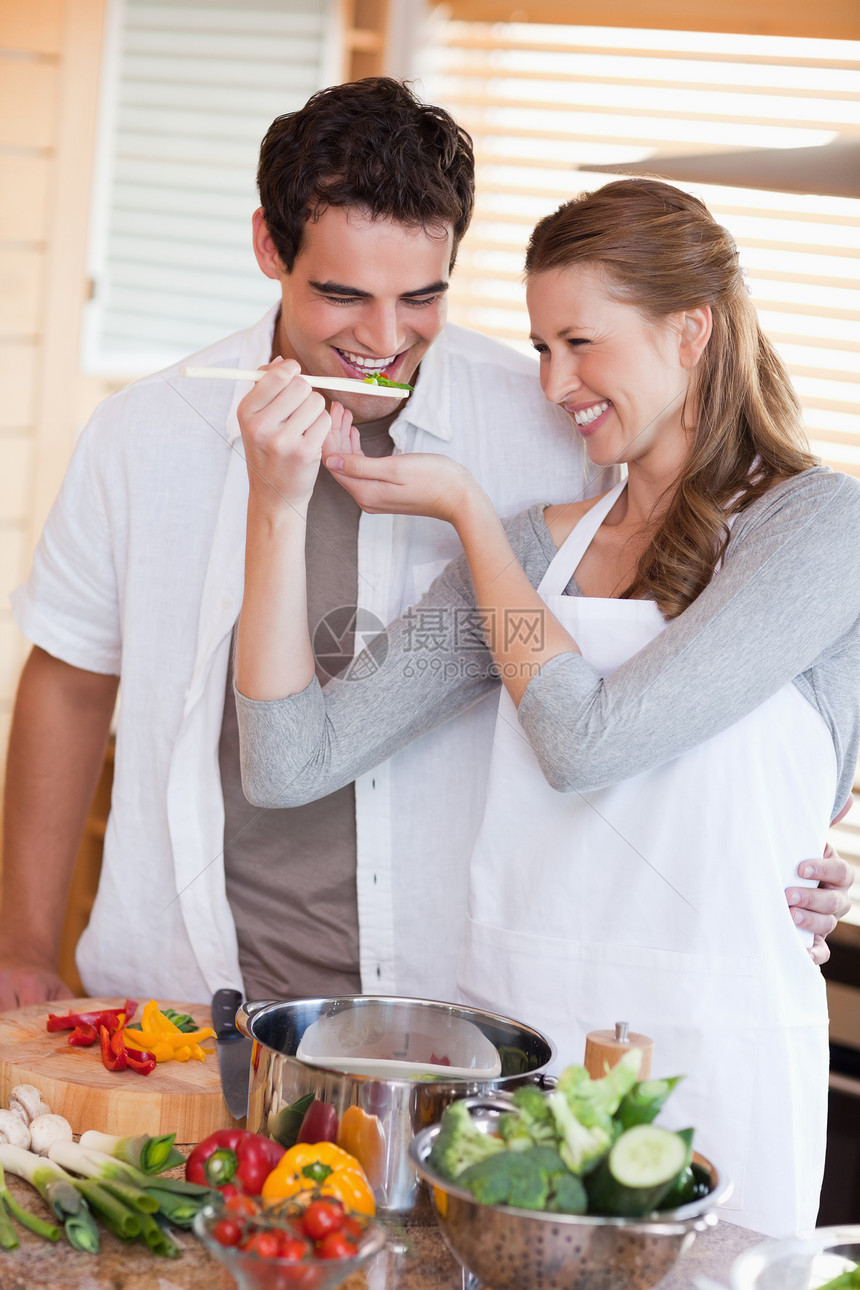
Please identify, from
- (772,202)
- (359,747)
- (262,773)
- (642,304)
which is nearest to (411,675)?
(359,747)

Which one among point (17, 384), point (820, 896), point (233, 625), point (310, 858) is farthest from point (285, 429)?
point (17, 384)

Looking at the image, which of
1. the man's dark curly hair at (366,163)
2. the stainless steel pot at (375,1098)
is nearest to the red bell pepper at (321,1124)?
the stainless steel pot at (375,1098)

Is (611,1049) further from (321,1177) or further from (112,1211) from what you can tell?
(112,1211)

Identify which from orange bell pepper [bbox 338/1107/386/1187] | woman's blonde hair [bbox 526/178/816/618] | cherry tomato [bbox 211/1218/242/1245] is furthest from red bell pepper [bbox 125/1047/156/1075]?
woman's blonde hair [bbox 526/178/816/618]

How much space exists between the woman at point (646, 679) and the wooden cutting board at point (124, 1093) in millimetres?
314

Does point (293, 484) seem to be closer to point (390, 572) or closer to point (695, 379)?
point (390, 572)

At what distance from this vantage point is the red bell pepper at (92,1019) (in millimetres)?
1299

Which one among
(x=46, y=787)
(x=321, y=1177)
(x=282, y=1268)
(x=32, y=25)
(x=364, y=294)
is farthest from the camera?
(x=32, y=25)

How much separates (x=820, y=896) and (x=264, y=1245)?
69 cm

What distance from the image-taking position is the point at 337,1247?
0.78 m

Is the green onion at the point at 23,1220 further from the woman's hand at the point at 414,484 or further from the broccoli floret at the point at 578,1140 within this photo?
the woman's hand at the point at 414,484

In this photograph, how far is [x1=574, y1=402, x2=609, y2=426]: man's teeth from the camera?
1.38 metres

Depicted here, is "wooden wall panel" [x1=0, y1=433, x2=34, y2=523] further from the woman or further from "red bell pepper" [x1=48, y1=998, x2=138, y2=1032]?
"red bell pepper" [x1=48, y1=998, x2=138, y2=1032]

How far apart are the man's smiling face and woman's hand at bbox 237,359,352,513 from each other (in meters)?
0.21
